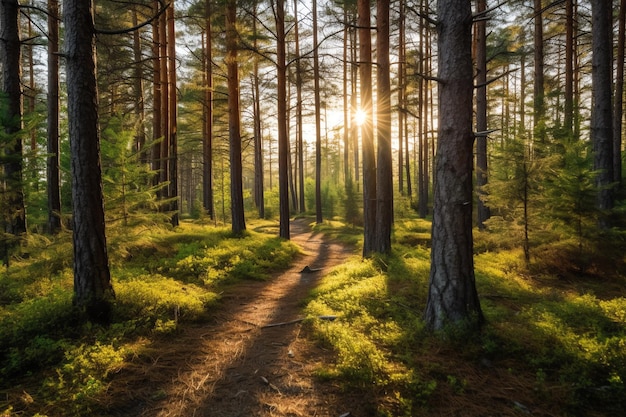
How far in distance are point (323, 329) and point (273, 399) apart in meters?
1.45

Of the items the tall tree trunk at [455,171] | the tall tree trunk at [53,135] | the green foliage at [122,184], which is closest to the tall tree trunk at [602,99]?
the tall tree trunk at [455,171]

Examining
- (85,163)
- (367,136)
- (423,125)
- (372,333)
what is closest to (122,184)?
(85,163)

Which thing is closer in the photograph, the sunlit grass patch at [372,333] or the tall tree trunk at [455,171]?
the sunlit grass patch at [372,333]

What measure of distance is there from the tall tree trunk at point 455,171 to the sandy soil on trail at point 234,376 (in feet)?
6.05

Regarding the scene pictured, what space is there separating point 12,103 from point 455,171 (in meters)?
9.32

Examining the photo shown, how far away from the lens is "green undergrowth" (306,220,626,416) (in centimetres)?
290

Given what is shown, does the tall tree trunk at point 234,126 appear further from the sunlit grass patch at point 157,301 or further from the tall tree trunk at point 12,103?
the sunlit grass patch at point 157,301

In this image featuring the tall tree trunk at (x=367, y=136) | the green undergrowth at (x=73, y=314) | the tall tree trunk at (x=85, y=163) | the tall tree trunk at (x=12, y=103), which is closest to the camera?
the green undergrowth at (x=73, y=314)

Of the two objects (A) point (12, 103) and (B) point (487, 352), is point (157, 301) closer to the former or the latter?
(B) point (487, 352)

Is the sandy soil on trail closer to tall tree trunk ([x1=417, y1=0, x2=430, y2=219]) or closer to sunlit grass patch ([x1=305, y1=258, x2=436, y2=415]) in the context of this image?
sunlit grass patch ([x1=305, y1=258, x2=436, y2=415])

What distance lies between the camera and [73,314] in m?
4.32

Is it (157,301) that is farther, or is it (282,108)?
(282,108)

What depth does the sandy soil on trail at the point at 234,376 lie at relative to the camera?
296 cm

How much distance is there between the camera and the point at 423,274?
22.7 feet
